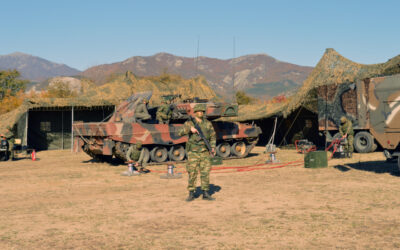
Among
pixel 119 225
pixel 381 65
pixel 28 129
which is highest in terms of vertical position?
pixel 381 65

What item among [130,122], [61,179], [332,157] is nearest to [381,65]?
[332,157]

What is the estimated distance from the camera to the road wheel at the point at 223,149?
19062 mm

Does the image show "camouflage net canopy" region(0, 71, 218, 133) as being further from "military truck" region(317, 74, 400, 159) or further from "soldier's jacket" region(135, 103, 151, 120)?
"military truck" region(317, 74, 400, 159)

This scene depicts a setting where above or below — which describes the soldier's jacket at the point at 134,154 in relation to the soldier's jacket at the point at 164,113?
below

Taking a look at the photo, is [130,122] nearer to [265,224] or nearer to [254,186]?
[254,186]

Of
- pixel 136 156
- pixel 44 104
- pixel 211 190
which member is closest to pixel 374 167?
pixel 211 190

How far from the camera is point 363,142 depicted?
65.7 feet

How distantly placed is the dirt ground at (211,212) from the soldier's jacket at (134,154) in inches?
81.6

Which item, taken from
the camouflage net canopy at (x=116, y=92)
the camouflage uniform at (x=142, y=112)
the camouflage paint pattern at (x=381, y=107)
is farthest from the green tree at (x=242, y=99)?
the camouflage paint pattern at (x=381, y=107)

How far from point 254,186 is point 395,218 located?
4285 mm

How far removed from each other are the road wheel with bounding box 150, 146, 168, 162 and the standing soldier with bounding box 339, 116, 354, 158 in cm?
682

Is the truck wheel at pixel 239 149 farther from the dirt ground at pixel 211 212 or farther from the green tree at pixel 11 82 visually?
the green tree at pixel 11 82

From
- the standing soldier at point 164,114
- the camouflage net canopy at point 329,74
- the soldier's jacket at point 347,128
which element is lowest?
the soldier's jacket at point 347,128

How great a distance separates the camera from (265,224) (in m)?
6.88
